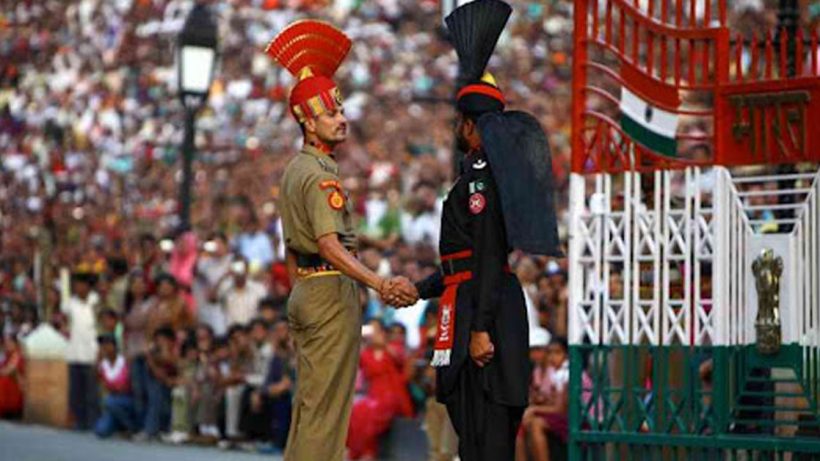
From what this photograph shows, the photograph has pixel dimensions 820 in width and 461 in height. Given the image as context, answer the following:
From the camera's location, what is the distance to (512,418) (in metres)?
10.6

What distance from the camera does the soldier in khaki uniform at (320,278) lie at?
1088cm

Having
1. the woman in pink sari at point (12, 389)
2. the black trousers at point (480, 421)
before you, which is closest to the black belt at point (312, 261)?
the black trousers at point (480, 421)

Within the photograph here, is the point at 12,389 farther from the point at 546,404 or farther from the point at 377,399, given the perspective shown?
the point at 546,404

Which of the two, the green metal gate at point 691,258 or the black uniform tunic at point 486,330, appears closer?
the black uniform tunic at point 486,330

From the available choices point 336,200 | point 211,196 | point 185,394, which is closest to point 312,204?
point 336,200

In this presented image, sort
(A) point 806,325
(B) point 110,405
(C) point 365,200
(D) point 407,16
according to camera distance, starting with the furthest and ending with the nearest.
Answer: (D) point 407,16
(C) point 365,200
(B) point 110,405
(A) point 806,325

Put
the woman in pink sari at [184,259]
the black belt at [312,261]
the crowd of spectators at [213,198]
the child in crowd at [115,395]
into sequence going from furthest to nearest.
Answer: the woman in pink sari at [184,259]
the child in crowd at [115,395]
the crowd of spectators at [213,198]
the black belt at [312,261]

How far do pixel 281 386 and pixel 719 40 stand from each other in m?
8.25

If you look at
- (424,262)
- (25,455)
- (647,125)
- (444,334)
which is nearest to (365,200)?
(424,262)

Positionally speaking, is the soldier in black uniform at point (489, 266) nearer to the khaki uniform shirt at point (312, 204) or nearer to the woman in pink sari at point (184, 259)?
the khaki uniform shirt at point (312, 204)

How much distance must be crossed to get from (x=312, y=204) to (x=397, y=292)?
61 centimetres

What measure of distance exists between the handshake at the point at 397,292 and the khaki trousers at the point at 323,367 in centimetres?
32

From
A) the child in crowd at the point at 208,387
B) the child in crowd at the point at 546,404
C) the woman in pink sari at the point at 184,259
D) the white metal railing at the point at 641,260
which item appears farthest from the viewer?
the woman in pink sari at the point at 184,259

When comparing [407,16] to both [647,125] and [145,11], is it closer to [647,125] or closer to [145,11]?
[145,11]
